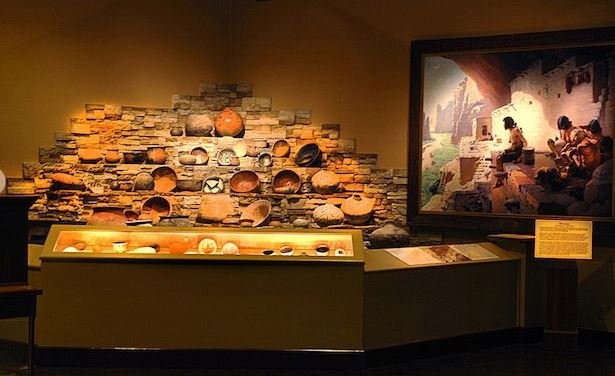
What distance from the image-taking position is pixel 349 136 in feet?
31.2

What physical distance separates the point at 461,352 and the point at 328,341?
1437 mm

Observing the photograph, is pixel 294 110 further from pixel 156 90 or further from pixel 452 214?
pixel 452 214

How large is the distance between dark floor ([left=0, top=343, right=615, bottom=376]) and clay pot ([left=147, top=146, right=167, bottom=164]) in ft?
9.26

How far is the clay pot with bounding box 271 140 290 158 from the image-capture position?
9.62 meters

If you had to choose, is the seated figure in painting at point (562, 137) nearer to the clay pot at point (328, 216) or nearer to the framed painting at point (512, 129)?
the framed painting at point (512, 129)

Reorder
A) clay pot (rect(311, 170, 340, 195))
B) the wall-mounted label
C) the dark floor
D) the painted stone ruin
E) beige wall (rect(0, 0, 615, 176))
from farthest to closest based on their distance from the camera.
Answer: clay pot (rect(311, 170, 340, 195)), the painted stone ruin, beige wall (rect(0, 0, 615, 176)), the wall-mounted label, the dark floor

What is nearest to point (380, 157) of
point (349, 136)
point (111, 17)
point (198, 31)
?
point (349, 136)

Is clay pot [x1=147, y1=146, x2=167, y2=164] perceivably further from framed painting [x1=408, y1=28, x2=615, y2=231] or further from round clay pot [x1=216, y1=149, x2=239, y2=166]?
framed painting [x1=408, y1=28, x2=615, y2=231]

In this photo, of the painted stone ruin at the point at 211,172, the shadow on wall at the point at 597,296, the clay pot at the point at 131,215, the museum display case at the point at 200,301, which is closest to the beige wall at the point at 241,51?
the painted stone ruin at the point at 211,172

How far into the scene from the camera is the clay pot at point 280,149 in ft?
31.6

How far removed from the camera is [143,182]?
9312 millimetres

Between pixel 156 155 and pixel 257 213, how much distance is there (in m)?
1.30

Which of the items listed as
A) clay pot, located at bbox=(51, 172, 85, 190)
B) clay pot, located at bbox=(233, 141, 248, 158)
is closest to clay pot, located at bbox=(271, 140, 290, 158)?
clay pot, located at bbox=(233, 141, 248, 158)

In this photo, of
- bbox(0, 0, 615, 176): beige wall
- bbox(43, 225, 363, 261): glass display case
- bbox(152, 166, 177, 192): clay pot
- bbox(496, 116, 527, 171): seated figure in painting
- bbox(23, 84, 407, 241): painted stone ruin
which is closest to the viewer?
bbox(43, 225, 363, 261): glass display case
